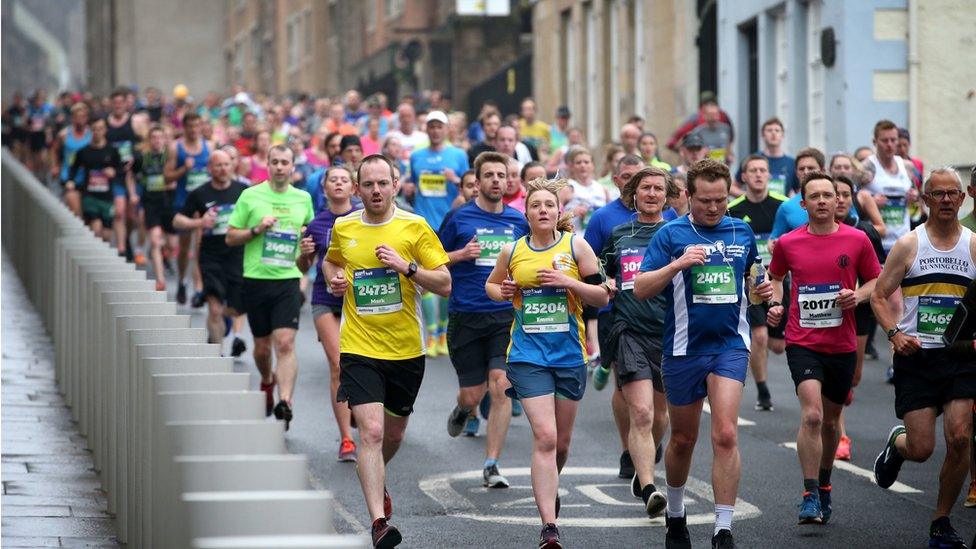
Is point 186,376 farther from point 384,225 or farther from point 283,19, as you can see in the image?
point 283,19

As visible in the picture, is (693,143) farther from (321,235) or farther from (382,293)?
(382,293)

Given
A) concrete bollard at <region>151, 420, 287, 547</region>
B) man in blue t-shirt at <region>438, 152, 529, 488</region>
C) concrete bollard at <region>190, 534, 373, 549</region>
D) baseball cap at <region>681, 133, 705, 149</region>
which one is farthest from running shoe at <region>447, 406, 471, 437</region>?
concrete bollard at <region>190, 534, 373, 549</region>

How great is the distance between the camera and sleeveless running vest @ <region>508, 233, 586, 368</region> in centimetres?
954

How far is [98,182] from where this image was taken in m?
25.0

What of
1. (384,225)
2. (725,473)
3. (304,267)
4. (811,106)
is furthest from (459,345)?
(811,106)

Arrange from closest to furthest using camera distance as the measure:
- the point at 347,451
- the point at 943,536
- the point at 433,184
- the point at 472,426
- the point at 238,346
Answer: the point at 943,536
the point at 347,451
the point at 472,426
the point at 238,346
the point at 433,184

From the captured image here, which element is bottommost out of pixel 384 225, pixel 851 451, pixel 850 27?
pixel 851 451

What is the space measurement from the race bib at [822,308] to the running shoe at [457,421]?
2703 millimetres

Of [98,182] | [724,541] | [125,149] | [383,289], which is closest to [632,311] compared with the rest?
[383,289]

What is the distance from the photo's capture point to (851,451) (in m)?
12.5

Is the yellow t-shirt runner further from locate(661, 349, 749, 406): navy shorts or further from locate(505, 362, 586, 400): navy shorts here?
locate(661, 349, 749, 406): navy shorts

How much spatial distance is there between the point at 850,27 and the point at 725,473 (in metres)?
14.1

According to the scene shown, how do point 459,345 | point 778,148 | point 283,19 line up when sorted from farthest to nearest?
point 283,19
point 778,148
point 459,345

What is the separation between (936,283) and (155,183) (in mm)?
14892
